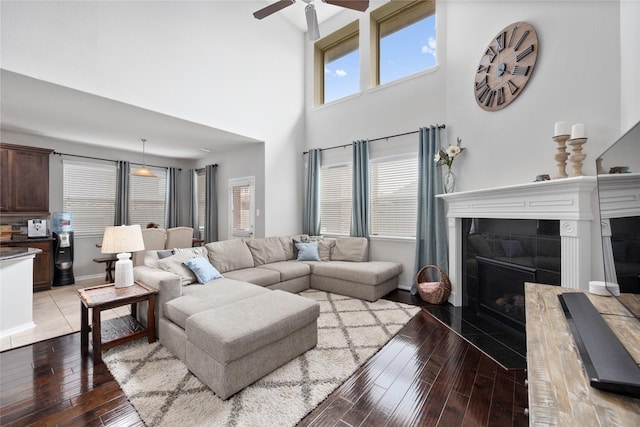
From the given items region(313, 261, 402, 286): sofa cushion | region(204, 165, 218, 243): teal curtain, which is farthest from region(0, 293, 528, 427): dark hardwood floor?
region(204, 165, 218, 243): teal curtain

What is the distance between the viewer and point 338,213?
5.21 meters

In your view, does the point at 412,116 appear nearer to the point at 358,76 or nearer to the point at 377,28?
the point at 358,76

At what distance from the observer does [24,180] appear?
14.4ft

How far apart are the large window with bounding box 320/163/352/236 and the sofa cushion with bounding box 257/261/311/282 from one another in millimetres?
1182

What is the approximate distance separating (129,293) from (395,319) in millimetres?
2739

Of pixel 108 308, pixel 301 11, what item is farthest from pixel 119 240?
pixel 301 11

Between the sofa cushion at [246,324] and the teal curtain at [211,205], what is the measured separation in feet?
12.6

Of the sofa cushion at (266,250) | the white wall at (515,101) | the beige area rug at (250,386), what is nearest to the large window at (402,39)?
the white wall at (515,101)

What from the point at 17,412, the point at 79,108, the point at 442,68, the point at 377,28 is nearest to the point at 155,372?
the point at 17,412

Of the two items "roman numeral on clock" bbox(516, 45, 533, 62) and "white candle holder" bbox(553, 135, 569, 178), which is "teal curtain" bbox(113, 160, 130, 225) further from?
"white candle holder" bbox(553, 135, 569, 178)

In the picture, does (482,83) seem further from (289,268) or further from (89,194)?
(89,194)

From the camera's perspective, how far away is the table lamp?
2551mm

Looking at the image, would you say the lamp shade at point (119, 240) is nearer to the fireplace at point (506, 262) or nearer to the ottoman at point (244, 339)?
the ottoman at point (244, 339)

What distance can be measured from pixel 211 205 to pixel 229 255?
2484 mm
